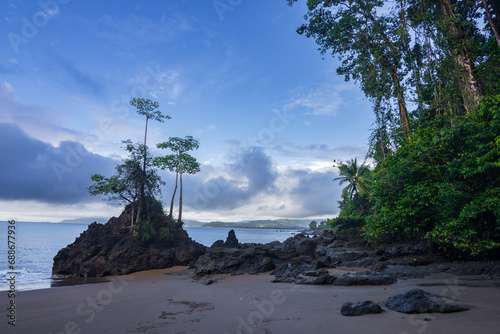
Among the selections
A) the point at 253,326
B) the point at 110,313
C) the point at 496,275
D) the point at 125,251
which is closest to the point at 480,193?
the point at 496,275

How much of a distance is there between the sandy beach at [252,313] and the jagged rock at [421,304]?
0.14 meters

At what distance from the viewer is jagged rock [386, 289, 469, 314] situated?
5.02 meters

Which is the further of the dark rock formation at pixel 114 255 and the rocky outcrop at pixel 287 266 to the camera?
the dark rock formation at pixel 114 255

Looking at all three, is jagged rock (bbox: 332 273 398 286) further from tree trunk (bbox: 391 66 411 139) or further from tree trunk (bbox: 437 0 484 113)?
tree trunk (bbox: 391 66 411 139)

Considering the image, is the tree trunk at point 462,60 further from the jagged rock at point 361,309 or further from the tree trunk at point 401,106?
the jagged rock at point 361,309

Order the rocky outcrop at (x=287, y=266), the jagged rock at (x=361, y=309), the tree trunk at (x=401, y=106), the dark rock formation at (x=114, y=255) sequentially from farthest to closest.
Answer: the dark rock formation at (x=114, y=255), the tree trunk at (x=401, y=106), the rocky outcrop at (x=287, y=266), the jagged rock at (x=361, y=309)

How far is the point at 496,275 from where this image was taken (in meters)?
9.03

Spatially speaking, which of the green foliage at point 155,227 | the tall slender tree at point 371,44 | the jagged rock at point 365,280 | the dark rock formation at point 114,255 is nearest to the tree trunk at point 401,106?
the tall slender tree at point 371,44

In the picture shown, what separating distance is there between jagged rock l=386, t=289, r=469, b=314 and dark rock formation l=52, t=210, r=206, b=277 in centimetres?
1581

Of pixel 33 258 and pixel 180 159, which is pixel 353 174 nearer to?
pixel 180 159

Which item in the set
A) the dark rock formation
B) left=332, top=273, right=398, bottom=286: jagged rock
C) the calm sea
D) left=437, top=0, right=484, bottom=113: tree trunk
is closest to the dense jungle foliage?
left=437, top=0, right=484, bottom=113: tree trunk

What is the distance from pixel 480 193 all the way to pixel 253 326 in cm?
987

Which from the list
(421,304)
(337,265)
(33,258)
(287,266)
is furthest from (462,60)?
(33,258)

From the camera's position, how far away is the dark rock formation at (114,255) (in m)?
16.9
